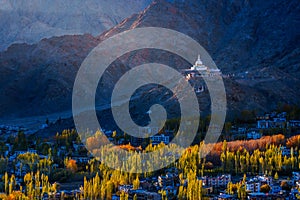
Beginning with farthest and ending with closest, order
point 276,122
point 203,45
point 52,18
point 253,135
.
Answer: point 52,18 < point 203,45 < point 276,122 < point 253,135

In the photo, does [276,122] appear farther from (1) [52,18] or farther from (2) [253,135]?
(1) [52,18]

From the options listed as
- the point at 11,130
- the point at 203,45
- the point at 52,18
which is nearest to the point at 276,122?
the point at 11,130

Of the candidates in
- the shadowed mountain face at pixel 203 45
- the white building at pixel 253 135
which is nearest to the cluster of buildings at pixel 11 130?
the shadowed mountain face at pixel 203 45

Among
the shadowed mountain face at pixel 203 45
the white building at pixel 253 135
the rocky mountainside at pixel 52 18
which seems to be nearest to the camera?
the white building at pixel 253 135

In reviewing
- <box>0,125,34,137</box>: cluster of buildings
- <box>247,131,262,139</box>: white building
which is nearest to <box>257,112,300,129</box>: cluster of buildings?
<box>247,131,262,139</box>: white building

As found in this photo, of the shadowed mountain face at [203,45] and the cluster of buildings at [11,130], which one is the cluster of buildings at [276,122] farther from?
the cluster of buildings at [11,130]

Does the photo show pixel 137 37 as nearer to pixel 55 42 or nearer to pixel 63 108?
pixel 55 42
